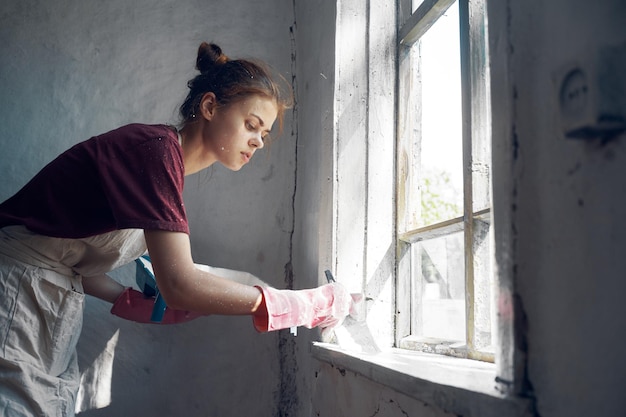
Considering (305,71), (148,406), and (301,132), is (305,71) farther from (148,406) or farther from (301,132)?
(148,406)

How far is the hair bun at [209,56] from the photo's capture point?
4.47ft

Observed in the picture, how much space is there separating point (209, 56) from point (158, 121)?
498 millimetres

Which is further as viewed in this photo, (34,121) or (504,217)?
(34,121)

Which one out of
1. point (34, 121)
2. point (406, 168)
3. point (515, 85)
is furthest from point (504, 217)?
point (34, 121)

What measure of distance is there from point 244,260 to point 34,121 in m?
0.80

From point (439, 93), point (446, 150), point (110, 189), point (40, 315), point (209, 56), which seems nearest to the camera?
point (110, 189)

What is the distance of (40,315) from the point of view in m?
1.17

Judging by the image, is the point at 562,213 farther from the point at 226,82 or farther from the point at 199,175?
the point at 199,175

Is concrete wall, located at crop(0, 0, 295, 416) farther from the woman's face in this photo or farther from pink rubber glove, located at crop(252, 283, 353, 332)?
pink rubber glove, located at crop(252, 283, 353, 332)

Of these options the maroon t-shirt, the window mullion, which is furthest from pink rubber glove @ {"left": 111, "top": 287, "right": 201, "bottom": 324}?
the window mullion

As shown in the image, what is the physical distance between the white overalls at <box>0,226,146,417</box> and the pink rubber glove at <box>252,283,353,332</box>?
437 millimetres

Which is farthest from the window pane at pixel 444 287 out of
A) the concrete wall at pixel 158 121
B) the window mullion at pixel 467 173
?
the window mullion at pixel 467 173

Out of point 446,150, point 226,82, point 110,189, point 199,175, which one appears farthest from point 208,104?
point 446,150

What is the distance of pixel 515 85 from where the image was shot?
1.88 feet
